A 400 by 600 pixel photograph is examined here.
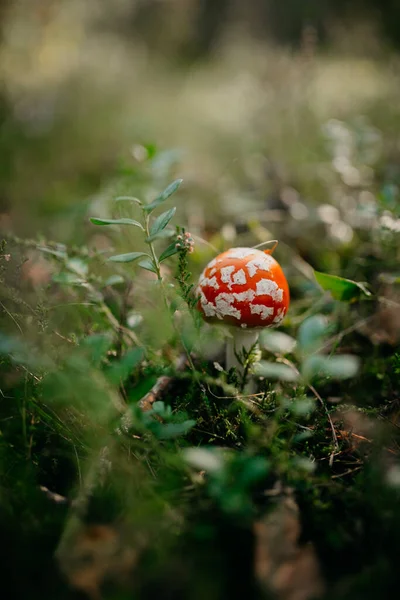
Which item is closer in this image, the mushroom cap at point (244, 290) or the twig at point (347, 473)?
the twig at point (347, 473)

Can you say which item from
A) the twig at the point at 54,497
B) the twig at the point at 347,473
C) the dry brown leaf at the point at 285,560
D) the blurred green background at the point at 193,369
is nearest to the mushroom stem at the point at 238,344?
the blurred green background at the point at 193,369

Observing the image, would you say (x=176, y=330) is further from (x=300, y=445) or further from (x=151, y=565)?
(x=151, y=565)

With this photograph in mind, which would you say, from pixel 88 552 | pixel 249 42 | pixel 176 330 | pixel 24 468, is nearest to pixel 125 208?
pixel 176 330

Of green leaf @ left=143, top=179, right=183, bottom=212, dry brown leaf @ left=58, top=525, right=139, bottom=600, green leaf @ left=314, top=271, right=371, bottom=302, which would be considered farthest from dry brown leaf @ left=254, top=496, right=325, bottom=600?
green leaf @ left=143, top=179, right=183, bottom=212

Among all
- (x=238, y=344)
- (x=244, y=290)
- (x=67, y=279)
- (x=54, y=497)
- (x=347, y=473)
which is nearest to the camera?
(x=54, y=497)

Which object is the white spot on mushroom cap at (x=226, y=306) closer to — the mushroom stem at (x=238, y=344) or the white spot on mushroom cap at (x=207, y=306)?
the white spot on mushroom cap at (x=207, y=306)

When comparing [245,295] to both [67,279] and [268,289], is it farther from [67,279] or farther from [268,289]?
[67,279]

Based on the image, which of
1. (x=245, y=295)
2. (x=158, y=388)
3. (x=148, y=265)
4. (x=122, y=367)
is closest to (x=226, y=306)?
(x=245, y=295)
